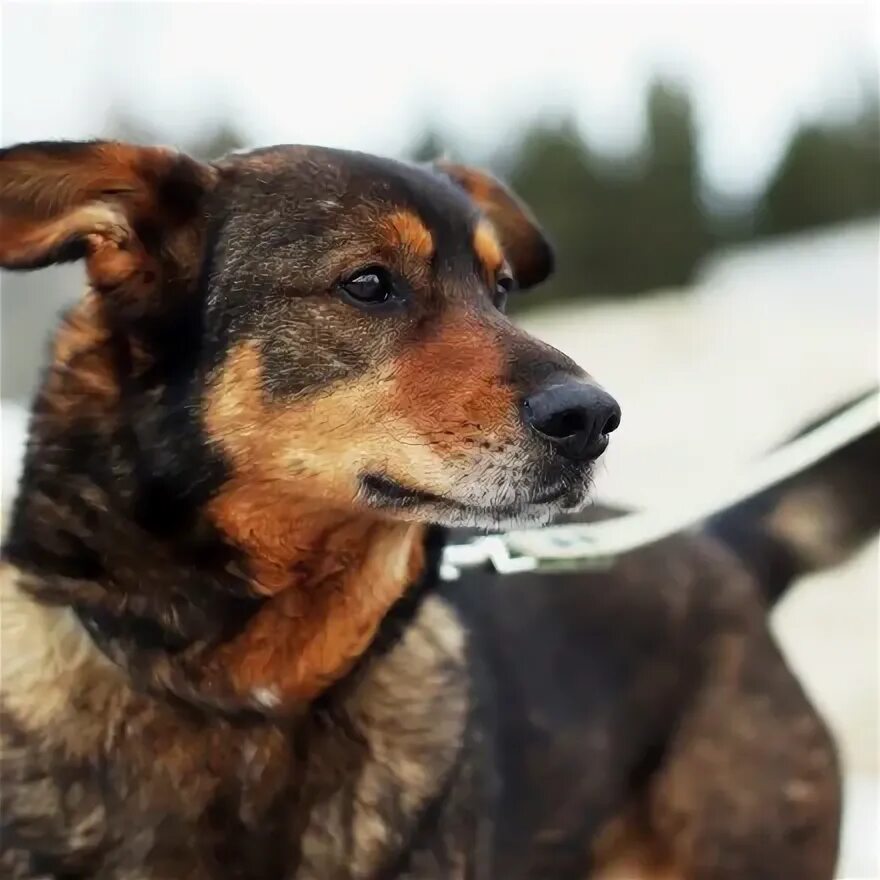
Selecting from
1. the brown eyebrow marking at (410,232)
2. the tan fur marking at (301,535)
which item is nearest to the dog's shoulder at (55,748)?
the tan fur marking at (301,535)

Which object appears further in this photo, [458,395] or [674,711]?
[674,711]

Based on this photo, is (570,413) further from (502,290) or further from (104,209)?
(104,209)

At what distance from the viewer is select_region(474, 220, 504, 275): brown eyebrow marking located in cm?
119

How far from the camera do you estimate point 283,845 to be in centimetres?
115

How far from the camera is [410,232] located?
3.65 feet

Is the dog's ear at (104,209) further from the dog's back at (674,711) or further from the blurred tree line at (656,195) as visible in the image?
the blurred tree line at (656,195)

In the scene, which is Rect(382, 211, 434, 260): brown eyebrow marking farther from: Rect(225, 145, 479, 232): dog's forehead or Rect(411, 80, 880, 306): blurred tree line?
Rect(411, 80, 880, 306): blurred tree line

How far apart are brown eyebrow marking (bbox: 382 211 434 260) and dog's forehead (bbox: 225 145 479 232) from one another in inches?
0.4

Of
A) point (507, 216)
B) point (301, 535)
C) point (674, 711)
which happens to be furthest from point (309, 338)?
point (674, 711)

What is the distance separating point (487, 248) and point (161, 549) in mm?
495

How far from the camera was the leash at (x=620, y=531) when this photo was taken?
1.38 metres

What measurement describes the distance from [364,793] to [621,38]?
7.18 ft

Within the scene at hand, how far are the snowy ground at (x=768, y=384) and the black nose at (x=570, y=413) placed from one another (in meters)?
0.85

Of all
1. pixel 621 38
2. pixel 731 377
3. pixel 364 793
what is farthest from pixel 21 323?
pixel 731 377
